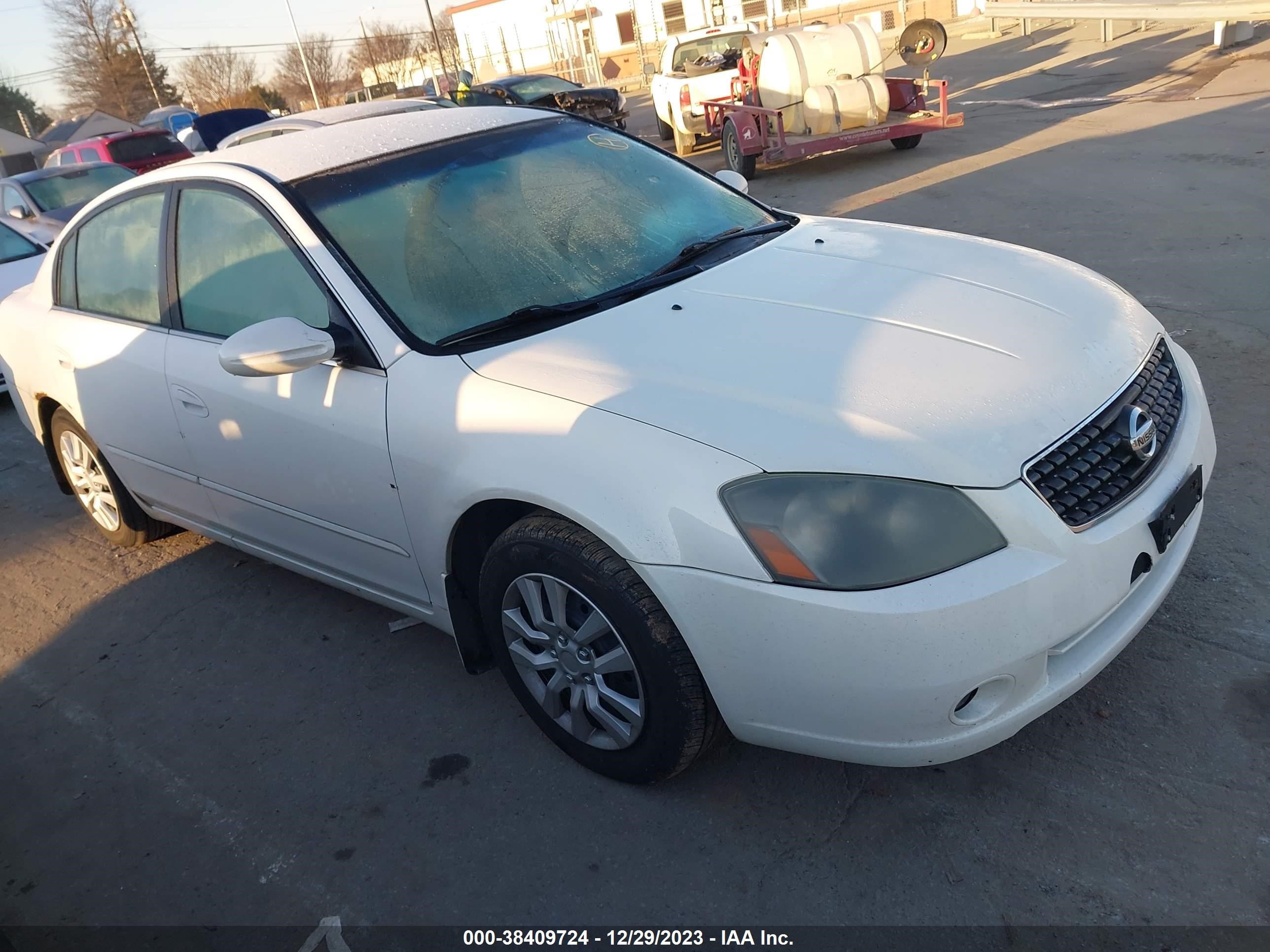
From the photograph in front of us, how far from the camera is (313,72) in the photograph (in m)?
69.0

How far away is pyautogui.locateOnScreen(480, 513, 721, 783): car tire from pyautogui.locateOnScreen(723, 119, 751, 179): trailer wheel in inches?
388

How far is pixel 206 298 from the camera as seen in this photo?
3559 millimetres

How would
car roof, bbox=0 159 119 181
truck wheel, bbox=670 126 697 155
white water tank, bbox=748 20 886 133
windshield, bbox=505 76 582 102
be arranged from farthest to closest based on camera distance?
1. windshield, bbox=505 76 582 102
2. truck wheel, bbox=670 126 697 155
3. car roof, bbox=0 159 119 181
4. white water tank, bbox=748 20 886 133

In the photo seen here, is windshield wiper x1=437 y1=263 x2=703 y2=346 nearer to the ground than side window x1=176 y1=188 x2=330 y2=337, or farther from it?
nearer to the ground

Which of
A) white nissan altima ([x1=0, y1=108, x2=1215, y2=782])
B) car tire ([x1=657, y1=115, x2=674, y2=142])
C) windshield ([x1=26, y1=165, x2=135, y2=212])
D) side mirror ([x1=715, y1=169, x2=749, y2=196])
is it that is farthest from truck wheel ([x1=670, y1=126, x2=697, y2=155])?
white nissan altima ([x1=0, y1=108, x2=1215, y2=782])

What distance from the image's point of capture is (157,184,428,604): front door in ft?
9.89

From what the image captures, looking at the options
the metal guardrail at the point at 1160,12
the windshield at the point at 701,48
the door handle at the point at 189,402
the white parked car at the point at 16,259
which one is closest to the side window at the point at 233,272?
the door handle at the point at 189,402

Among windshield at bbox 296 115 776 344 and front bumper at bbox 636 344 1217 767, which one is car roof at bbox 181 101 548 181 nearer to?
windshield at bbox 296 115 776 344

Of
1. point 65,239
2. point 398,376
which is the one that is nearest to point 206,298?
point 398,376

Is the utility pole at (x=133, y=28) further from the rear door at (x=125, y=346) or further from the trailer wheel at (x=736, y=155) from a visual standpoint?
the rear door at (x=125, y=346)

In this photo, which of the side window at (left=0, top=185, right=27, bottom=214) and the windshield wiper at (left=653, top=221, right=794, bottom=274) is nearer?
the windshield wiper at (left=653, top=221, right=794, bottom=274)

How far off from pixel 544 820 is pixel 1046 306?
78.0 inches

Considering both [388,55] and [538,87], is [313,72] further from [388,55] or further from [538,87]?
[538,87]

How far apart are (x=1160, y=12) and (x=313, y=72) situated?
2518 inches
